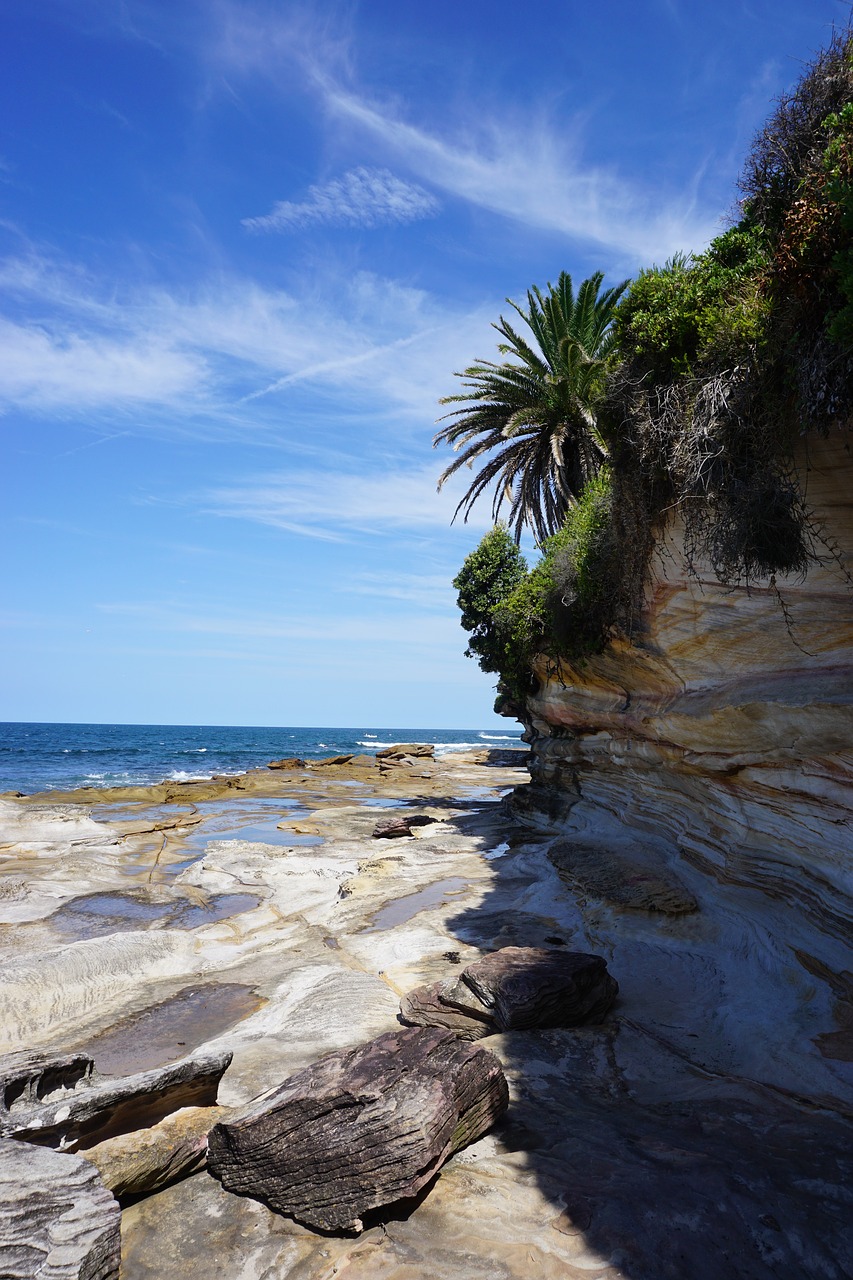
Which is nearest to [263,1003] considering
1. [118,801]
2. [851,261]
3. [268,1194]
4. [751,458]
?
[268,1194]

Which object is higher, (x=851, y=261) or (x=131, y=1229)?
(x=851, y=261)

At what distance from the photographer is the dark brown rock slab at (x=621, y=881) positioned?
10273 millimetres

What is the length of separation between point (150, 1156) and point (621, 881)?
7800mm

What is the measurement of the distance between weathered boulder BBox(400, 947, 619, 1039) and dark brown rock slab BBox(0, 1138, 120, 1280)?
3.74m

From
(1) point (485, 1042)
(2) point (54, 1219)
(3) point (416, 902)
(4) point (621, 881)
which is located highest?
(4) point (621, 881)

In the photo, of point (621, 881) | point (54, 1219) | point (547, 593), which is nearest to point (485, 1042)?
point (54, 1219)

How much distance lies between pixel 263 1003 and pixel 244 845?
10.5 metres

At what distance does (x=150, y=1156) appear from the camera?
4.98m

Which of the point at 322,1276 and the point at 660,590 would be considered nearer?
the point at 322,1276

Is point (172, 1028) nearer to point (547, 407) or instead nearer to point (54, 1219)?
point (54, 1219)

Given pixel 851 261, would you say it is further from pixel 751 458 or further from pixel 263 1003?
pixel 263 1003

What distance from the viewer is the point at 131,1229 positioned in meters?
4.55

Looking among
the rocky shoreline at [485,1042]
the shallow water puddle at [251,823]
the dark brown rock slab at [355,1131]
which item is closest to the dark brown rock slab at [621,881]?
the rocky shoreline at [485,1042]

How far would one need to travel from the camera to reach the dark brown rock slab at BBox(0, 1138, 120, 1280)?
150 inches
